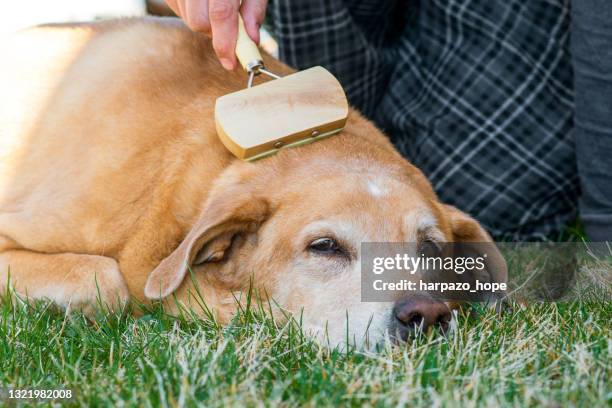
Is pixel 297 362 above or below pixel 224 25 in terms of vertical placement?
below

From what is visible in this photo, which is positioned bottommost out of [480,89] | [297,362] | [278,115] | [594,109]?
[480,89]

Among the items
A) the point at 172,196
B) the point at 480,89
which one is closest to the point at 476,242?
the point at 172,196

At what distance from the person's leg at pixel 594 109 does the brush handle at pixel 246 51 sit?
157 centimetres

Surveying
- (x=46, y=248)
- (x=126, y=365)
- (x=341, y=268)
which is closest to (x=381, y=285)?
(x=341, y=268)

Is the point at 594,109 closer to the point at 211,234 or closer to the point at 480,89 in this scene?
the point at 480,89

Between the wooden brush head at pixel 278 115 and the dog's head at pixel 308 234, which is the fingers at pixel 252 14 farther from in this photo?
the dog's head at pixel 308 234

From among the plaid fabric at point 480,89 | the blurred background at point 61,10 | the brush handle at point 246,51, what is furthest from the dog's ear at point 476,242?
the blurred background at point 61,10

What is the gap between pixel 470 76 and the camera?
14.8 ft

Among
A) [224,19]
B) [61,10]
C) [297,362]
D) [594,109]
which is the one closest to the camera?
[297,362]

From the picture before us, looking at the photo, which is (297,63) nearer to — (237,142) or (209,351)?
(237,142)

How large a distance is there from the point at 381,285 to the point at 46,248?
135 centimetres

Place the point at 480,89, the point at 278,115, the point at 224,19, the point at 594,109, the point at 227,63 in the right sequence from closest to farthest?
the point at 278,115 → the point at 224,19 → the point at 227,63 → the point at 594,109 → the point at 480,89

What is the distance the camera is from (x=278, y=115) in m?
3.00

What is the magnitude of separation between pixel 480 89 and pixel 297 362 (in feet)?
8.23
